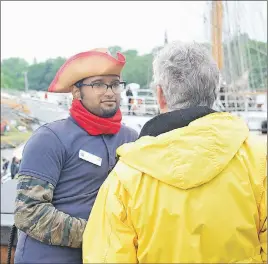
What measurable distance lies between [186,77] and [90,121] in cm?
65

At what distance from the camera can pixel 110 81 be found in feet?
6.31

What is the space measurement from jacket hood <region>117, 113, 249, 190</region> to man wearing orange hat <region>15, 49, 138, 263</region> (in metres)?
0.56

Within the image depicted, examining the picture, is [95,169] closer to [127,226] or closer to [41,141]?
[41,141]

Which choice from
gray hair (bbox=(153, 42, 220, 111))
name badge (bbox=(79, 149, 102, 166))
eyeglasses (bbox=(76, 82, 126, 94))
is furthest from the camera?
eyeglasses (bbox=(76, 82, 126, 94))

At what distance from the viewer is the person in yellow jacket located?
1163mm

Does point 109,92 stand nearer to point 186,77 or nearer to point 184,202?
point 186,77

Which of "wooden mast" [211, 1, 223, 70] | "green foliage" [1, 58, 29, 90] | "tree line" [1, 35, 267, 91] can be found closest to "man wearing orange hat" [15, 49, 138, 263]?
"tree line" [1, 35, 267, 91]

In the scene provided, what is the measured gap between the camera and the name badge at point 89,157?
5.87 ft

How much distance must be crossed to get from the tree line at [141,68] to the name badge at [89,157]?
1243 centimetres

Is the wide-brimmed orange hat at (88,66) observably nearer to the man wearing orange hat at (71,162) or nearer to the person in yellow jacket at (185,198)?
the man wearing orange hat at (71,162)

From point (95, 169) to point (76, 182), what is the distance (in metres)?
0.10

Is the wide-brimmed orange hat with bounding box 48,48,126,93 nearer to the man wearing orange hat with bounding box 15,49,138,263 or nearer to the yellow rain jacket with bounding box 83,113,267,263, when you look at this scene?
the man wearing orange hat with bounding box 15,49,138,263

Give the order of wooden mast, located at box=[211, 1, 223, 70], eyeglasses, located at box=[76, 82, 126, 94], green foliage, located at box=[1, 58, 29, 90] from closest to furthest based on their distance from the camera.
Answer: eyeglasses, located at box=[76, 82, 126, 94] → wooden mast, located at box=[211, 1, 223, 70] → green foliage, located at box=[1, 58, 29, 90]

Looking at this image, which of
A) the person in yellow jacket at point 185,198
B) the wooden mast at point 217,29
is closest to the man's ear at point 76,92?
the person in yellow jacket at point 185,198
